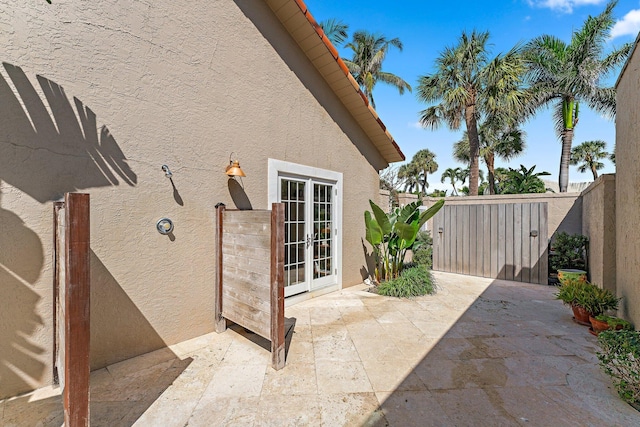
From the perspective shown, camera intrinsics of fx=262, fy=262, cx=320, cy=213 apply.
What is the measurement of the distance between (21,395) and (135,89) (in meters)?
3.44

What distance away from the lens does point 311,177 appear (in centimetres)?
548

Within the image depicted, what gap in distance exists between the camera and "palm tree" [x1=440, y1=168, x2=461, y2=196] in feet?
117

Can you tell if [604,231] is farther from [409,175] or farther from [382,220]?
[409,175]

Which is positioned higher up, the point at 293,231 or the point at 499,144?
the point at 499,144

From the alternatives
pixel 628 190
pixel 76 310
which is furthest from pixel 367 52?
pixel 76 310

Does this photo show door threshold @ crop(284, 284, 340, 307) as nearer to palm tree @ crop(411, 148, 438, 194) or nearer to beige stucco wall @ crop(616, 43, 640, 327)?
beige stucco wall @ crop(616, 43, 640, 327)

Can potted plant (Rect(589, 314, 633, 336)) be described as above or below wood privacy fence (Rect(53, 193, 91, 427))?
below

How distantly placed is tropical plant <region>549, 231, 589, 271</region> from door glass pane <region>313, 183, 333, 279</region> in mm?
6072

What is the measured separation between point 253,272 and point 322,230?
8.79 ft

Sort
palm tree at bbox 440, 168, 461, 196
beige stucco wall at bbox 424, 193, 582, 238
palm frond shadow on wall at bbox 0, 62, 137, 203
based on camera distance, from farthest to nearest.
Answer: palm tree at bbox 440, 168, 461, 196, beige stucco wall at bbox 424, 193, 582, 238, palm frond shadow on wall at bbox 0, 62, 137, 203

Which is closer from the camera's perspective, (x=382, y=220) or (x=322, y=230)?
(x=322, y=230)

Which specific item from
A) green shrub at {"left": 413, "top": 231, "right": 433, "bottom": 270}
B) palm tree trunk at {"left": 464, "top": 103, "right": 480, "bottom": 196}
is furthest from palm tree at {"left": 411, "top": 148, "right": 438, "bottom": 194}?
green shrub at {"left": 413, "top": 231, "right": 433, "bottom": 270}

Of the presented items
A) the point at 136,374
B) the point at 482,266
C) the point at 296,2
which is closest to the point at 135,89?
the point at 296,2

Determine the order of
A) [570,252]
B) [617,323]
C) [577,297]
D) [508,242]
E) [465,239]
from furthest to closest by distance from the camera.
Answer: [465,239] < [508,242] < [570,252] < [577,297] < [617,323]
